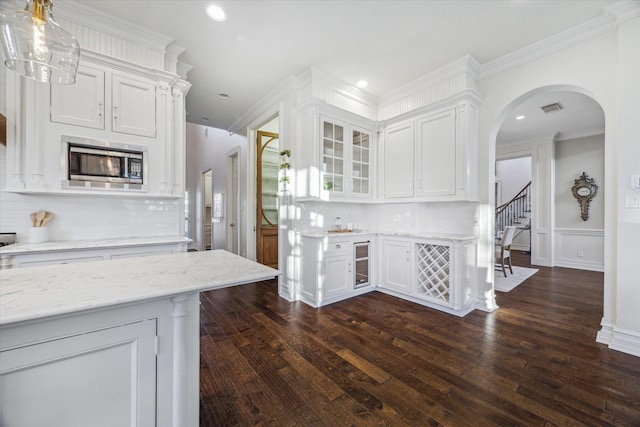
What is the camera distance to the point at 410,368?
1960mm

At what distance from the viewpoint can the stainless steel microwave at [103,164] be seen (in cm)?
236

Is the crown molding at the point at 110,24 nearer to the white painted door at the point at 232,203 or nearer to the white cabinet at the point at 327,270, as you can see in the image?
the white cabinet at the point at 327,270

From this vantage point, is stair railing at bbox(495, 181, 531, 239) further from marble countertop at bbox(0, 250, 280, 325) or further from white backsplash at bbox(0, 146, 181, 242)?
marble countertop at bbox(0, 250, 280, 325)

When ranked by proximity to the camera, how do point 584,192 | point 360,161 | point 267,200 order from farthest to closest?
1. point 584,192
2. point 267,200
3. point 360,161

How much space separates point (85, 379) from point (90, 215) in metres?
2.32

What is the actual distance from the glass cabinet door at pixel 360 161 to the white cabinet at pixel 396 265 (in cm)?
84

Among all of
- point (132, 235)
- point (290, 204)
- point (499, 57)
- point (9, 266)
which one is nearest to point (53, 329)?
point (9, 266)

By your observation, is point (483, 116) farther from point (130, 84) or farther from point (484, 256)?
point (130, 84)

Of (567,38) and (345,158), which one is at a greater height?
(567,38)

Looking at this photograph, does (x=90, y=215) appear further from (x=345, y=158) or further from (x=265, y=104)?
(x=345, y=158)

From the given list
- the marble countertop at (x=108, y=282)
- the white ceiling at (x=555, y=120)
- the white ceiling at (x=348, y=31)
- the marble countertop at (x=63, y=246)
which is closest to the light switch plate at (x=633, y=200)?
the white ceiling at (x=348, y=31)

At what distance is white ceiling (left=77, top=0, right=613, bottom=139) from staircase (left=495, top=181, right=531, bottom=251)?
6.65m

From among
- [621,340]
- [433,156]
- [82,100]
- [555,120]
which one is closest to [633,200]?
[621,340]

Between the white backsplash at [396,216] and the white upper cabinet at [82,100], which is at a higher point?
the white upper cabinet at [82,100]
